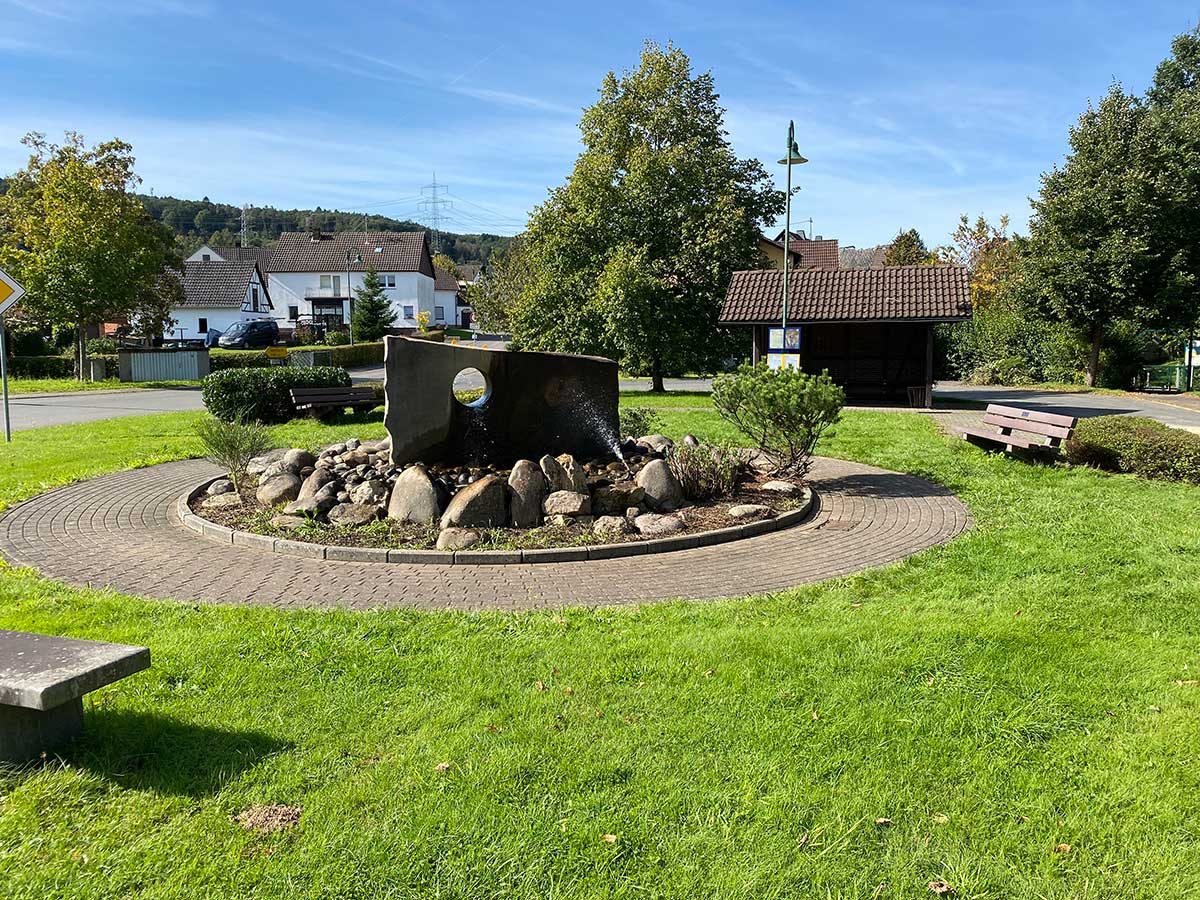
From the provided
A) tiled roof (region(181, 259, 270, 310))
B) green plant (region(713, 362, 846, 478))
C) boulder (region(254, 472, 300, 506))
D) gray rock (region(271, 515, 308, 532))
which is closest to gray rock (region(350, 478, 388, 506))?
gray rock (region(271, 515, 308, 532))

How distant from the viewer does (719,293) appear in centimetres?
2722

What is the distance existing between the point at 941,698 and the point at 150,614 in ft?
16.7

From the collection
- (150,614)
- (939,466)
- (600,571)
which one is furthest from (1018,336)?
(150,614)

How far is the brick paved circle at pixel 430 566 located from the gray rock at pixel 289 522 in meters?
0.42

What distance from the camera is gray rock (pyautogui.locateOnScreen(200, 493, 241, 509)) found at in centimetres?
934

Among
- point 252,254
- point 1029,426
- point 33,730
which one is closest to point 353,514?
point 33,730

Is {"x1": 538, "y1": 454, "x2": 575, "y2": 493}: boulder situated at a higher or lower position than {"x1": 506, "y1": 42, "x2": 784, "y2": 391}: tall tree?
lower

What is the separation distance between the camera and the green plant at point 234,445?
32.6 feet

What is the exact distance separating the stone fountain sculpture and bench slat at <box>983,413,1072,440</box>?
238 inches

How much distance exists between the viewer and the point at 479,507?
8039 millimetres

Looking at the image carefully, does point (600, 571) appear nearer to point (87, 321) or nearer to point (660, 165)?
point (660, 165)

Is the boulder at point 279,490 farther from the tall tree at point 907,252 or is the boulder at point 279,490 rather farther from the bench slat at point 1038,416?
the tall tree at point 907,252

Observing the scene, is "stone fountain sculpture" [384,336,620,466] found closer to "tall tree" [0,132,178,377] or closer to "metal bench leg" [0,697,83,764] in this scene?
"metal bench leg" [0,697,83,764]

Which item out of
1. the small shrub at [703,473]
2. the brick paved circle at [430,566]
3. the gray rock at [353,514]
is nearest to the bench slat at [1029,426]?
the brick paved circle at [430,566]
